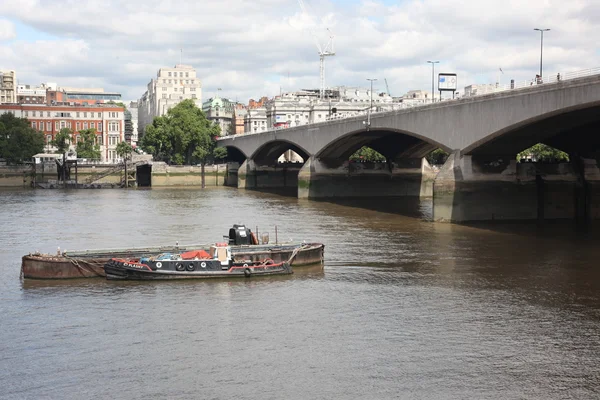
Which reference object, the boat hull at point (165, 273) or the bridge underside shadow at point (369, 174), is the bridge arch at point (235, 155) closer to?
the bridge underside shadow at point (369, 174)

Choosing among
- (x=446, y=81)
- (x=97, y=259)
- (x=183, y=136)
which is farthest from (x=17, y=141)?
(x=97, y=259)

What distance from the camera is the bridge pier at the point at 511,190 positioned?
5547cm

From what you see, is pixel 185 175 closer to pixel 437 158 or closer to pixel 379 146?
pixel 437 158

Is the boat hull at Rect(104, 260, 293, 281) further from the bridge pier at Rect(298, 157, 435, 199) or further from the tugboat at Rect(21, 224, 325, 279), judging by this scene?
the bridge pier at Rect(298, 157, 435, 199)

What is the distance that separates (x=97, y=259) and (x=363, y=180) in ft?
188

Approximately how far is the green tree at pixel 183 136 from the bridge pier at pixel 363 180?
51.3 metres

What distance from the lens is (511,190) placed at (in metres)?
56.7

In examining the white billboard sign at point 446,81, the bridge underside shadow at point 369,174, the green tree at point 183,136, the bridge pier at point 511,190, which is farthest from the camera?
the green tree at point 183,136

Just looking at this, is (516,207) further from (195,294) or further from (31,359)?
(31,359)

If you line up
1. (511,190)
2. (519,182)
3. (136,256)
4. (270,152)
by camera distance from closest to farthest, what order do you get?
(136,256), (519,182), (511,190), (270,152)

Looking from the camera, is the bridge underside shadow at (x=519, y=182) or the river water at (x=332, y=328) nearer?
the river water at (x=332, y=328)

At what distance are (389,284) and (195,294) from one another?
26.8ft

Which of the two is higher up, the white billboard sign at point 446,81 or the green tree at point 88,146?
the white billboard sign at point 446,81

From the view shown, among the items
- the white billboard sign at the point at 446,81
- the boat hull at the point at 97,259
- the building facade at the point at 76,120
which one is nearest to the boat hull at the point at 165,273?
the boat hull at the point at 97,259
